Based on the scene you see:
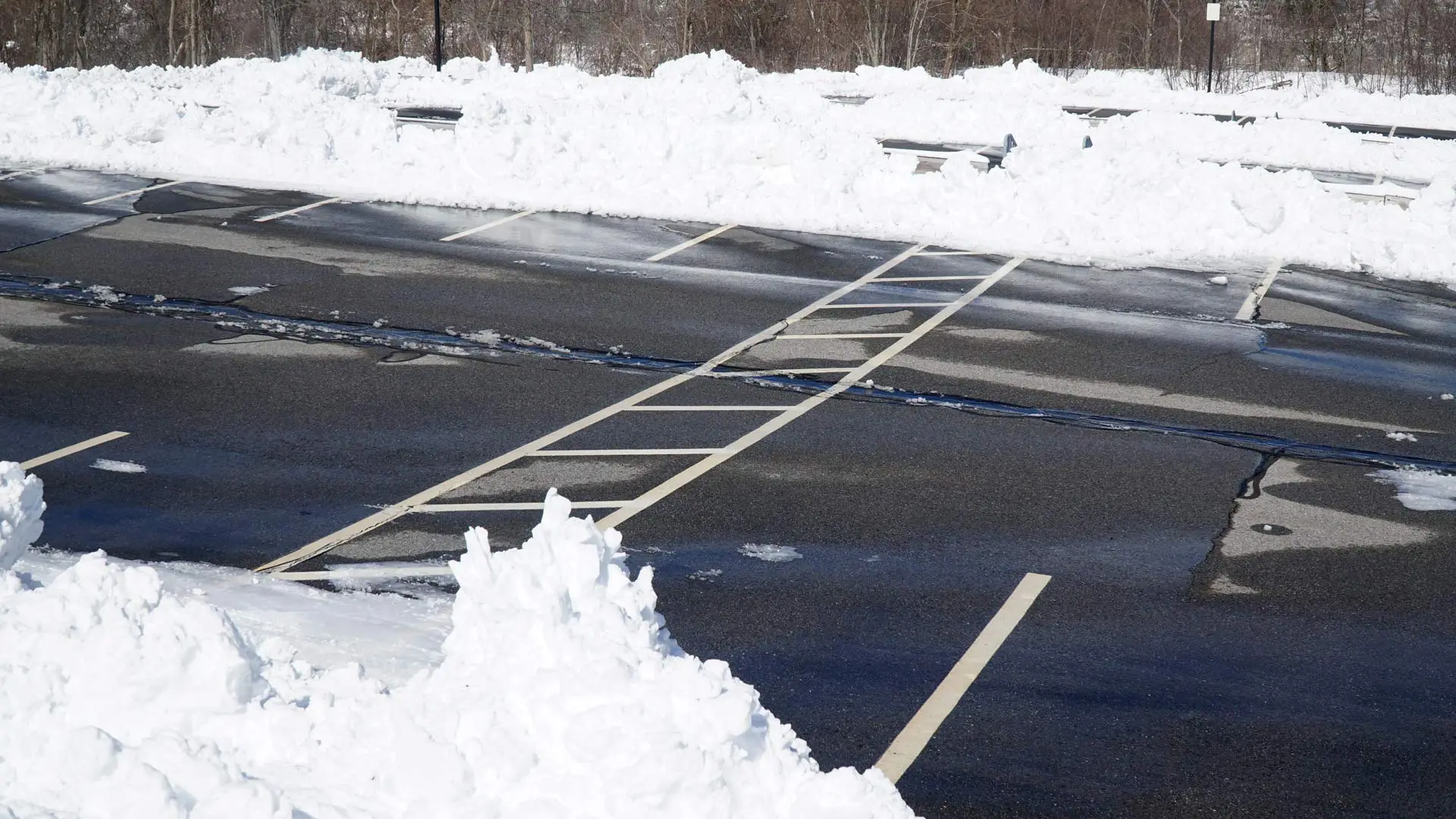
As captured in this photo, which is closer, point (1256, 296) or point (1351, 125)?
point (1256, 296)

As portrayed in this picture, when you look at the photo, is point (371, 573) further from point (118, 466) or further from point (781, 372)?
point (781, 372)

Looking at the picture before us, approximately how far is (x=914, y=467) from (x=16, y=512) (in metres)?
5.48

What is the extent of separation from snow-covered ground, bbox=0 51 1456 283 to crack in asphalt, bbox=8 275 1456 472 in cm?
603

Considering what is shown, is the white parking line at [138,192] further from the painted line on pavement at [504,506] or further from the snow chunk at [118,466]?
the painted line on pavement at [504,506]

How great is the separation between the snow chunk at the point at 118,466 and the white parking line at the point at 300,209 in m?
8.99

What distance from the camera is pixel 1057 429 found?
34.0ft

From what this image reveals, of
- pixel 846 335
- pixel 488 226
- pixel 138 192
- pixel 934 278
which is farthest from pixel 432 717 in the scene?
pixel 138 192

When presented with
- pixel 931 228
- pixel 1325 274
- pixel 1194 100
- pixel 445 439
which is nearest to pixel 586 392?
pixel 445 439

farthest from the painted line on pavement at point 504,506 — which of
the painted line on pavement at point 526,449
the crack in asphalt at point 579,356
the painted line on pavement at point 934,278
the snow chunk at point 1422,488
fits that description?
the painted line on pavement at point 934,278

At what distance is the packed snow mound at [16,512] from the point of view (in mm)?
5891

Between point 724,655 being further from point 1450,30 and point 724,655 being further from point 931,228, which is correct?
point 1450,30

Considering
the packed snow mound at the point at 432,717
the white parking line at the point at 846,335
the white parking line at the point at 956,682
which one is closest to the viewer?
the packed snow mound at the point at 432,717

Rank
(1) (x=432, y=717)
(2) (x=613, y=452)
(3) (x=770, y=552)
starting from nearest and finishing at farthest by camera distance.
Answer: (1) (x=432, y=717)
(3) (x=770, y=552)
(2) (x=613, y=452)

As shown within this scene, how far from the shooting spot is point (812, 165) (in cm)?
1912
